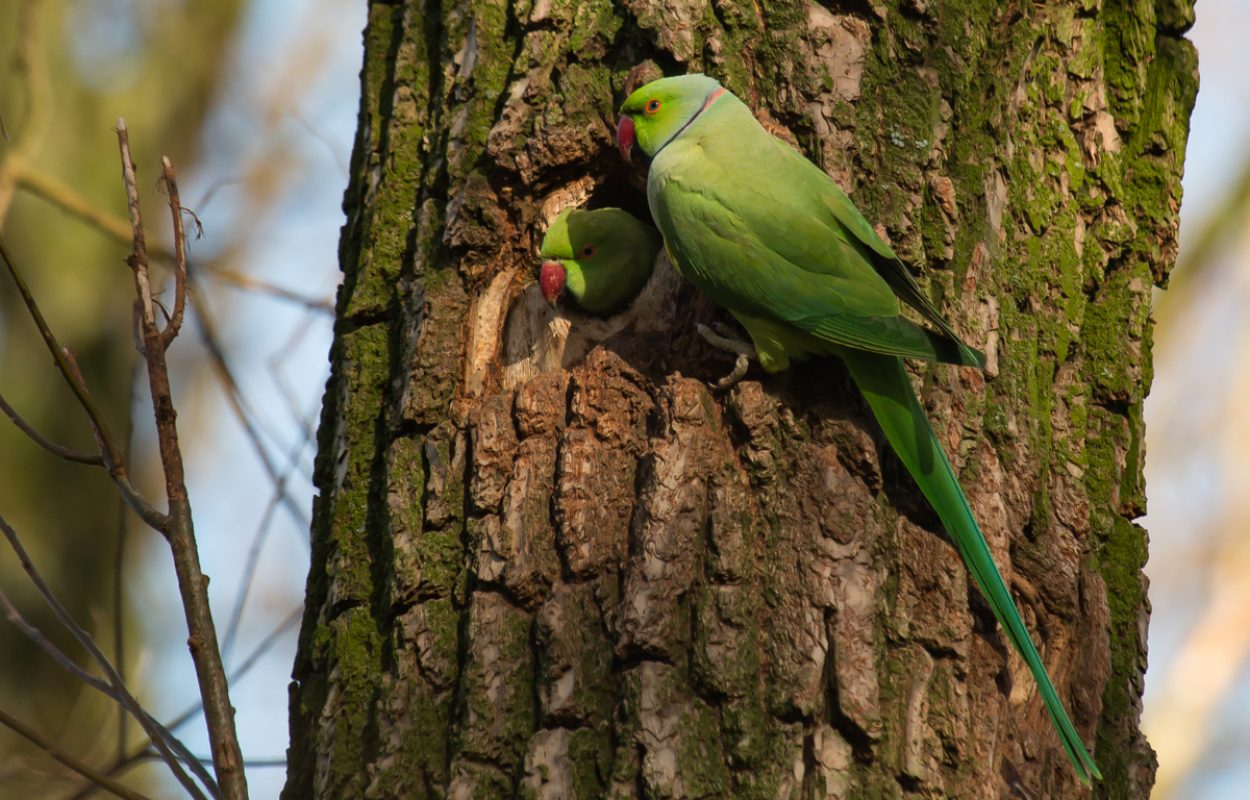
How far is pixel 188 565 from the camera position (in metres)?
2.09

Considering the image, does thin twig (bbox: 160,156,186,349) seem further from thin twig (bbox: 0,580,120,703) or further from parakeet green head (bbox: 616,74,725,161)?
parakeet green head (bbox: 616,74,725,161)

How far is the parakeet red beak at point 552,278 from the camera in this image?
3.06 metres

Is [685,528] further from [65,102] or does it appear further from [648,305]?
[65,102]

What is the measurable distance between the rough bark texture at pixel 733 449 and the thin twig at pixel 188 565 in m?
0.40

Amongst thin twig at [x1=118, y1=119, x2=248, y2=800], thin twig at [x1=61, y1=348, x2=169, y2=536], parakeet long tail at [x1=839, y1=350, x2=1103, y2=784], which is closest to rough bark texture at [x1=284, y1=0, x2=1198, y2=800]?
parakeet long tail at [x1=839, y1=350, x2=1103, y2=784]

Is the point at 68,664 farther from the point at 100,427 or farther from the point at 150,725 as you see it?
the point at 100,427

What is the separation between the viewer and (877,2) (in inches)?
111

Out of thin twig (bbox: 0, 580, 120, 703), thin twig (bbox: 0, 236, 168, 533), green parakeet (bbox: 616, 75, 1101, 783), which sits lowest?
→ thin twig (bbox: 0, 580, 120, 703)

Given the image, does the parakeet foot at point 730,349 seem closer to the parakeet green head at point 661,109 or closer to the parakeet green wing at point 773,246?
the parakeet green wing at point 773,246

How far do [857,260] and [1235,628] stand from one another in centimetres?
806

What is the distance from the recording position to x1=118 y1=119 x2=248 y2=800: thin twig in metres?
2.00

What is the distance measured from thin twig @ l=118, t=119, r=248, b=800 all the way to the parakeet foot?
1198 millimetres

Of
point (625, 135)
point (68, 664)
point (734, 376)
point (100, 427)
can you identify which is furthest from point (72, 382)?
point (625, 135)

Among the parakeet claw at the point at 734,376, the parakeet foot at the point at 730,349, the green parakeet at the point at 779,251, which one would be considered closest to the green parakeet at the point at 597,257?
the green parakeet at the point at 779,251
